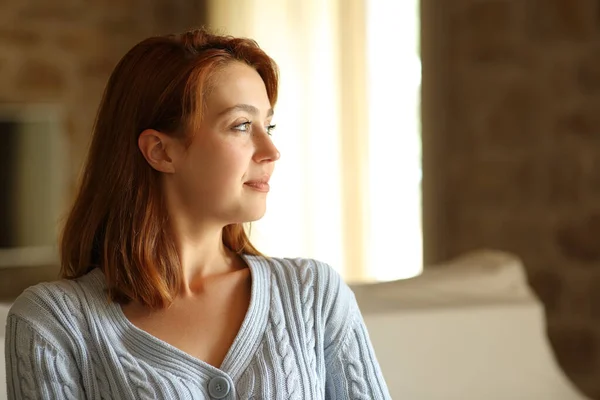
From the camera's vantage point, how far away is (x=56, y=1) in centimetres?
482

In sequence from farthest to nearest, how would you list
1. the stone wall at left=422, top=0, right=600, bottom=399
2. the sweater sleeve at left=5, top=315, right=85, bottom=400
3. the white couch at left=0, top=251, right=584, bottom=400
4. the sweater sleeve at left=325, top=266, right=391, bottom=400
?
1. the stone wall at left=422, top=0, right=600, bottom=399
2. the white couch at left=0, top=251, right=584, bottom=400
3. the sweater sleeve at left=325, top=266, right=391, bottom=400
4. the sweater sleeve at left=5, top=315, right=85, bottom=400

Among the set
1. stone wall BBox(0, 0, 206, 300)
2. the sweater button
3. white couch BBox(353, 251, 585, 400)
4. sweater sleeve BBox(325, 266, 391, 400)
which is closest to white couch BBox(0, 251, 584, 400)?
white couch BBox(353, 251, 585, 400)

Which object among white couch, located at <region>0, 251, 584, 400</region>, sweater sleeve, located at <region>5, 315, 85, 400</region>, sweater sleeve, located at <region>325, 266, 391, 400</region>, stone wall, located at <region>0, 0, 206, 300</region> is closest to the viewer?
sweater sleeve, located at <region>5, 315, 85, 400</region>

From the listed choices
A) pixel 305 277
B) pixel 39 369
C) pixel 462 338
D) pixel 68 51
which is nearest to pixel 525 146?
pixel 462 338

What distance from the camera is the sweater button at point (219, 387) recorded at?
4.43 ft

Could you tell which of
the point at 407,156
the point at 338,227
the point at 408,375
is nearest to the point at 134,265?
the point at 408,375

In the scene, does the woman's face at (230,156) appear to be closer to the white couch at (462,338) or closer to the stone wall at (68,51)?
the white couch at (462,338)

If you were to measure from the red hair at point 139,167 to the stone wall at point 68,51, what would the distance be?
331 cm

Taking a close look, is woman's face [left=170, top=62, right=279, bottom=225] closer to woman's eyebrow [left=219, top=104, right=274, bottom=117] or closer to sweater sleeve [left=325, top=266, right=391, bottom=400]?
woman's eyebrow [left=219, top=104, right=274, bottom=117]

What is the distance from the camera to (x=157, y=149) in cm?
140

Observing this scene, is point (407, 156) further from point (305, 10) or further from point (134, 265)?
point (134, 265)

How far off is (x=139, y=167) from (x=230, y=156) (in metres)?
0.15

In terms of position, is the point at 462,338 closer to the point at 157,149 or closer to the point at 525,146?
the point at 157,149

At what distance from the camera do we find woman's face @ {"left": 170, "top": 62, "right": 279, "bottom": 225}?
4.54ft
